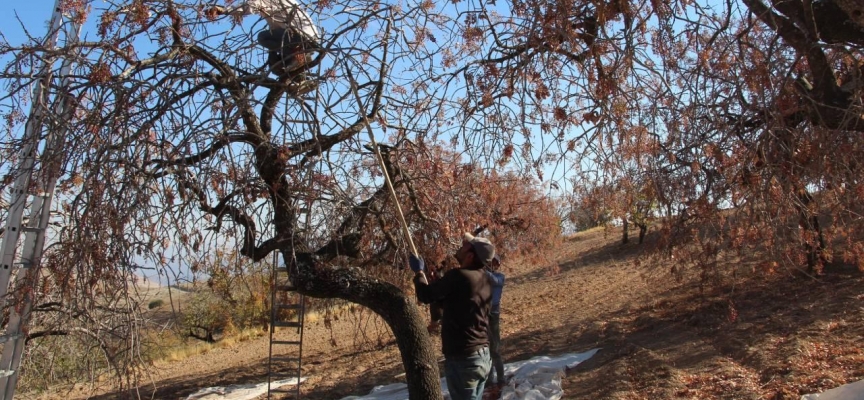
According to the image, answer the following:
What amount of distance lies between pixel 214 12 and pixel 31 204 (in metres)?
1.95

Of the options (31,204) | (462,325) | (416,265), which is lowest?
(462,325)

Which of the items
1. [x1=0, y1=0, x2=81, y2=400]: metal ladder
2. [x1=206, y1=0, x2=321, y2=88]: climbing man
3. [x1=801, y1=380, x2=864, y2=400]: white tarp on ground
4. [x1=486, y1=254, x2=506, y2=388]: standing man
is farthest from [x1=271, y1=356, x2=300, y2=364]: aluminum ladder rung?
[x1=801, y1=380, x2=864, y2=400]: white tarp on ground

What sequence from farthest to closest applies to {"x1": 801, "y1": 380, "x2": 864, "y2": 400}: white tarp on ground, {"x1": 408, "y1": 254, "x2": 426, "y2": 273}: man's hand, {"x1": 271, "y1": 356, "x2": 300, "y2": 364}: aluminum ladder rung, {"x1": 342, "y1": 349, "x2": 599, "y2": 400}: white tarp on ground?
{"x1": 271, "y1": 356, "x2": 300, "y2": 364}: aluminum ladder rung → {"x1": 342, "y1": 349, "x2": 599, "y2": 400}: white tarp on ground → {"x1": 408, "y1": 254, "x2": 426, "y2": 273}: man's hand → {"x1": 801, "y1": 380, "x2": 864, "y2": 400}: white tarp on ground

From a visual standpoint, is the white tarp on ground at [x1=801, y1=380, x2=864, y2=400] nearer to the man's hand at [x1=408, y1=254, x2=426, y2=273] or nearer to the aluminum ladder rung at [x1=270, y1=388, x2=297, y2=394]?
the man's hand at [x1=408, y1=254, x2=426, y2=273]

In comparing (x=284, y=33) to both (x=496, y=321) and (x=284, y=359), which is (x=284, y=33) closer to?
(x=496, y=321)

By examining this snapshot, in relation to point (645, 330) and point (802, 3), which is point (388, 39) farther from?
point (645, 330)

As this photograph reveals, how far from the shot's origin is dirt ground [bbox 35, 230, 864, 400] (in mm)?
6418

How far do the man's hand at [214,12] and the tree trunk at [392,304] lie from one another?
199 cm

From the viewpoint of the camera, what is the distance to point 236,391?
10.3m

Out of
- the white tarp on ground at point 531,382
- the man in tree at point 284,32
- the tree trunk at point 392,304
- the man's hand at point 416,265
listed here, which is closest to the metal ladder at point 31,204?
the man in tree at point 284,32

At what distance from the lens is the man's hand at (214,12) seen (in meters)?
4.92

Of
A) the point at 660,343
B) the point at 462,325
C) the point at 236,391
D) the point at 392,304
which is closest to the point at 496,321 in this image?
the point at 392,304

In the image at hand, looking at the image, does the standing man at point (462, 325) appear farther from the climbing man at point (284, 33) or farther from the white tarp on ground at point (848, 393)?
the white tarp on ground at point (848, 393)

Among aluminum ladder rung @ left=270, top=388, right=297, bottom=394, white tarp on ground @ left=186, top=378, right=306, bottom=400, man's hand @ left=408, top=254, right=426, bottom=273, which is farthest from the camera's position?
white tarp on ground @ left=186, top=378, right=306, bottom=400
